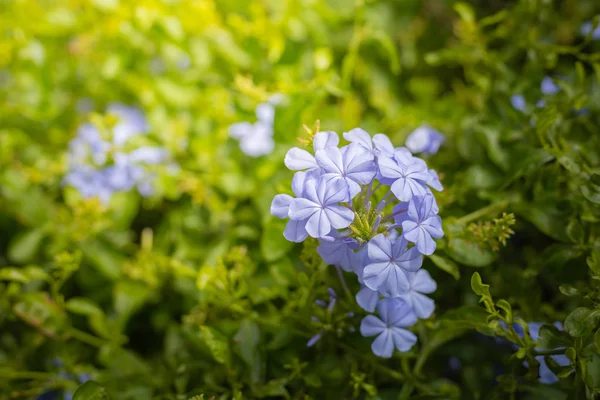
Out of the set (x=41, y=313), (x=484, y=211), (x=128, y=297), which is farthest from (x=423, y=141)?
(x=41, y=313)

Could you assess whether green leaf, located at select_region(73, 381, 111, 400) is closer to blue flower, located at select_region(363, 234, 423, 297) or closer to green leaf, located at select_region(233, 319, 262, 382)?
green leaf, located at select_region(233, 319, 262, 382)

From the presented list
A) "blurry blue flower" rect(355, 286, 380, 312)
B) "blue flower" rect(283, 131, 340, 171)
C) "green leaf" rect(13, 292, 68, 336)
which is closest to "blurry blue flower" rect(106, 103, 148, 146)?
"green leaf" rect(13, 292, 68, 336)

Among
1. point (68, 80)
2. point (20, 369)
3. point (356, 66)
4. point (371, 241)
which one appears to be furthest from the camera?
point (68, 80)

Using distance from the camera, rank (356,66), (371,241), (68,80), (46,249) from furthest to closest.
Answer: (68,80), (356,66), (46,249), (371,241)

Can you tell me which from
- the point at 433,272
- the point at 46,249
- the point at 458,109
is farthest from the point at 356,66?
the point at 46,249

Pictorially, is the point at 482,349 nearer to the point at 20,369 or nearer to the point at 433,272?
the point at 433,272

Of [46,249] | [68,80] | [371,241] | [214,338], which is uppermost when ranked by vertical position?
[371,241]

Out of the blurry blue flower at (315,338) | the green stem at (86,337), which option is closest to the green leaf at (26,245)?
the green stem at (86,337)
